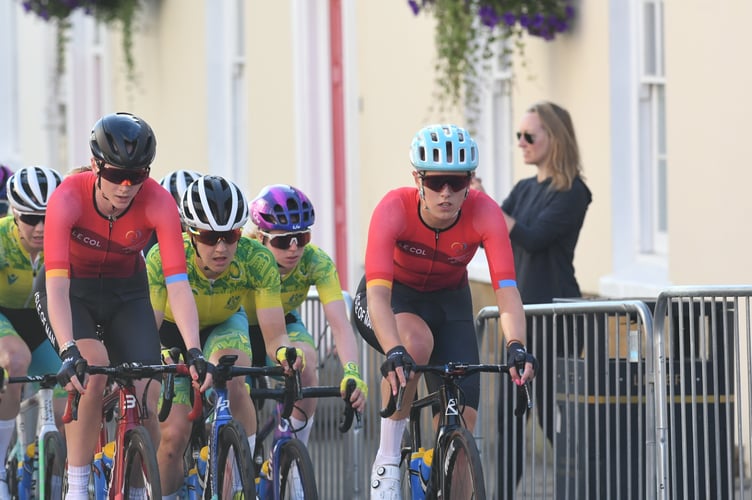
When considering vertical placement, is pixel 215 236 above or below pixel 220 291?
above

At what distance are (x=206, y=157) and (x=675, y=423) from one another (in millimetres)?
11099

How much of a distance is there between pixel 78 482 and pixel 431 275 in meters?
1.69

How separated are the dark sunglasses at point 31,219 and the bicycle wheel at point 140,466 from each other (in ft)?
4.84

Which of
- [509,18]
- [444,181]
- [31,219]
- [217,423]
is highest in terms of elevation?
[509,18]

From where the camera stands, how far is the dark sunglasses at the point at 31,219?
301 inches

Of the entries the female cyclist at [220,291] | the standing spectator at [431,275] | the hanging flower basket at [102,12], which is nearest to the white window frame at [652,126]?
the standing spectator at [431,275]

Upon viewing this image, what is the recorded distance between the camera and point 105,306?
23.0ft

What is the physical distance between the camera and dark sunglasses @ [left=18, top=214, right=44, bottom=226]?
7.63 meters

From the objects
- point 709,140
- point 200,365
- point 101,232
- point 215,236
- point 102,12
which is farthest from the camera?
point 102,12

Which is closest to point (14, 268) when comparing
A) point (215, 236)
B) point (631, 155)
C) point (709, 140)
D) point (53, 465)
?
point (53, 465)

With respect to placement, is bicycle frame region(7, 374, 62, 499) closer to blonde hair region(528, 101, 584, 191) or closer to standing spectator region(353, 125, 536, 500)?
standing spectator region(353, 125, 536, 500)

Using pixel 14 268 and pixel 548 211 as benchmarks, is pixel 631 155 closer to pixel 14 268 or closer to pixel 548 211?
pixel 548 211

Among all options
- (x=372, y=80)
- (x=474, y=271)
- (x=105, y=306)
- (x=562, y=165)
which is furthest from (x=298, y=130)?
(x=105, y=306)

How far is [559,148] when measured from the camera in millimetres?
8344
